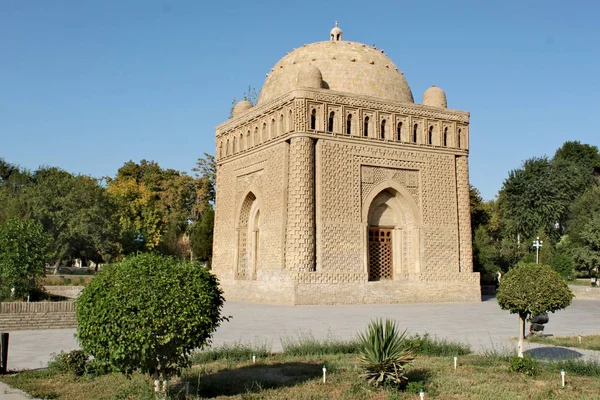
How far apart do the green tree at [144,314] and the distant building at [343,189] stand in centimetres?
1358

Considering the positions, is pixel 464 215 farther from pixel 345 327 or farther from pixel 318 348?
pixel 318 348

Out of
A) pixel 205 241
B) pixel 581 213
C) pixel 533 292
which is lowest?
pixel 533 292

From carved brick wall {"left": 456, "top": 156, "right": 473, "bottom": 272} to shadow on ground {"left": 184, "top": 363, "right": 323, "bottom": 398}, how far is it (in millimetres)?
16457

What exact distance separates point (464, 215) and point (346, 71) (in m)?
7.36

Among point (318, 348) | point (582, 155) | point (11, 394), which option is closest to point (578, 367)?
point (318, 348)

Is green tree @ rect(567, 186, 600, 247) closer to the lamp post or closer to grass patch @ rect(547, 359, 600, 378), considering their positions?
the lamp post

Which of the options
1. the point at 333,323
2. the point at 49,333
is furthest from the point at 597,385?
the point at 49,333

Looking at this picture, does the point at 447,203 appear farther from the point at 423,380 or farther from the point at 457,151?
the point at 423,380

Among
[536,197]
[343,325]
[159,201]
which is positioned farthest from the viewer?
[159,201]

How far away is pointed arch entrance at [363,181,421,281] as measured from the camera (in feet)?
74.0

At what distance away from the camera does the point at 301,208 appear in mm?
20062

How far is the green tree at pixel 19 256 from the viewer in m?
14.6

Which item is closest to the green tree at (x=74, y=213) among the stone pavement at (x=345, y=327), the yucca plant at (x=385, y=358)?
the stone pavement at (x=345, y=327)

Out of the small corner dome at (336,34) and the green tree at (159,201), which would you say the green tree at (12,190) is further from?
the small corner dome at (336,34)
